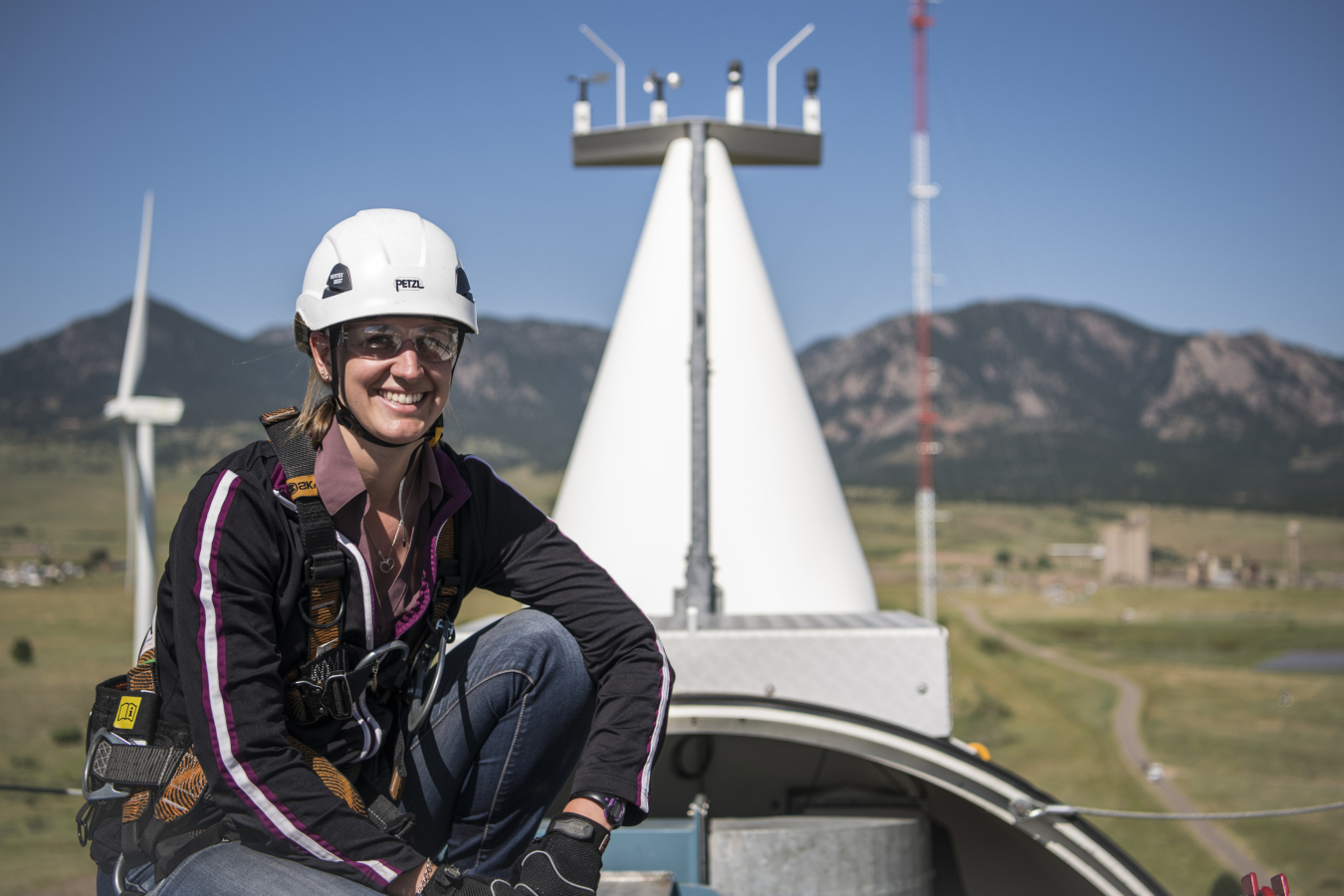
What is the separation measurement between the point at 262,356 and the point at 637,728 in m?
1.14

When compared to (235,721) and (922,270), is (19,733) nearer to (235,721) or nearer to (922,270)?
(922,270)

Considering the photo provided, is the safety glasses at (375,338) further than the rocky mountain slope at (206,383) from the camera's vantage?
No

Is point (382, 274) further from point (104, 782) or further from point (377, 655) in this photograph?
point (104, 782)

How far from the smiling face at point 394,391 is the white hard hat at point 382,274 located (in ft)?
0.16

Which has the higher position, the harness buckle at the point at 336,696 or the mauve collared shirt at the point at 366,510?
the mauve collared shirt at the point at 366,510

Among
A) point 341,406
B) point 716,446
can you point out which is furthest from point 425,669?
point 716,446

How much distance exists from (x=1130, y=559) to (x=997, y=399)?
66965mm

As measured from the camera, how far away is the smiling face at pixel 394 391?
1.91m

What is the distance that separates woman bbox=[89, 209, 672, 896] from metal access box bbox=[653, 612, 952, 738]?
158 centimetres

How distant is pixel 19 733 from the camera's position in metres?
34.7

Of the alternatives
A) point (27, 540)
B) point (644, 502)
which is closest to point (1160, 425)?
point (27, 540)

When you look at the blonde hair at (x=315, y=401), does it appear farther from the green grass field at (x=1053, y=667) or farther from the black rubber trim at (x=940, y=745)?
the green grass field at (x=1053, y=667)

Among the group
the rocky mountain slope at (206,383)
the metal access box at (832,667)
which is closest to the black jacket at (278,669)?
the metal access box at (832,667)

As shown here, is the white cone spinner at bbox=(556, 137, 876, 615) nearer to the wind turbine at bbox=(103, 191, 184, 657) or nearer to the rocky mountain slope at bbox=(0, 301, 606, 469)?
the wind turbine at bbox=(103, 191, 184, 657)
